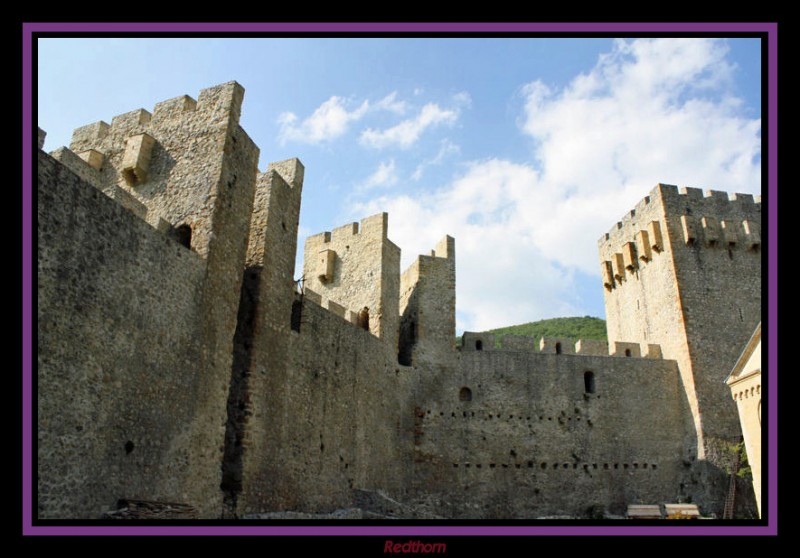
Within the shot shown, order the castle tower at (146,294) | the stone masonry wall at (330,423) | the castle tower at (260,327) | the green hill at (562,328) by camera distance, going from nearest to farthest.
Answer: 1. the castle tower at (146,294)
2. the castle tower at (260,327)
3. the stone masonry wall at (330,423)
4. the green hill at (562,328)

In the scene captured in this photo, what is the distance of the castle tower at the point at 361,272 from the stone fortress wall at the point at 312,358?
0.09 meters

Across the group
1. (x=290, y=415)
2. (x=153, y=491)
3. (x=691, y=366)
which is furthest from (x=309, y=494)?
(x=691, y=366)

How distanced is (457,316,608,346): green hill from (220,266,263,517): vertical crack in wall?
116 ft

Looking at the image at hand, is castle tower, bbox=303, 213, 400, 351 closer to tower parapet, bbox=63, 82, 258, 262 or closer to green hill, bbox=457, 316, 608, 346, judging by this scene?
tower parapet, bbox=63, 82, 258, 262

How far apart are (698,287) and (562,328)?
27.9 m

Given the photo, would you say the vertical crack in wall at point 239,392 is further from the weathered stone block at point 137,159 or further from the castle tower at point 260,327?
the weathered stone block at point 137,159

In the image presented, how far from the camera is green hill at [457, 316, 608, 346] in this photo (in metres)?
46.7

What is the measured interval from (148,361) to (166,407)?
0.79 m

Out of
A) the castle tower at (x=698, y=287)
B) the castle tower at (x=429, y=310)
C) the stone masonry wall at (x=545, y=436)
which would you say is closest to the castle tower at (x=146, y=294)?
the castle tower at (x=429, y=310)

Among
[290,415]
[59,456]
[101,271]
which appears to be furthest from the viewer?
[290,415]

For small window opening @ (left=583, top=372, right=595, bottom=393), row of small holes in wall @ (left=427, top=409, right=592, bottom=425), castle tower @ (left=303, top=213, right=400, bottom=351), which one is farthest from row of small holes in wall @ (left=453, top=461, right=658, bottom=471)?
castle tower @ (left=303, top=213, right=400, bottom=351)

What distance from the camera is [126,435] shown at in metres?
8.66

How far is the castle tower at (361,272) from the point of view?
61.4ft
